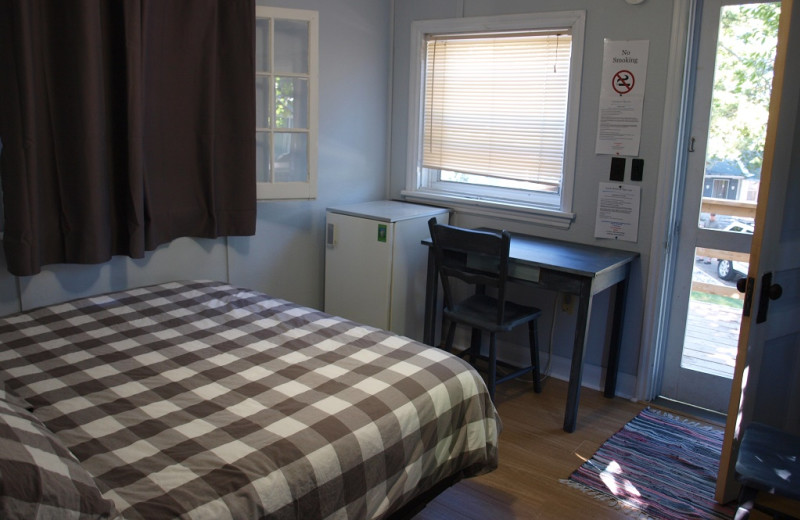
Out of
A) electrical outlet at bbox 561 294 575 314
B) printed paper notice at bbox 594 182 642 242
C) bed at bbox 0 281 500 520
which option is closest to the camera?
bed at bbox 0 281 500 520

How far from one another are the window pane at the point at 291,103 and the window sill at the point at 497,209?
3.21 ft

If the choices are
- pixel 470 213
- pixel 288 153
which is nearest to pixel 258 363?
pixel 288 153

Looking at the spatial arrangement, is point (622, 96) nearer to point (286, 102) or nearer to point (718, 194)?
point (718, 194)

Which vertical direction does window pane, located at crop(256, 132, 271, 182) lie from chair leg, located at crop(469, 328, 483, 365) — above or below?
above

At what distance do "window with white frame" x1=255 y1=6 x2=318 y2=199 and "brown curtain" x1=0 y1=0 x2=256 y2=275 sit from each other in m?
0.16

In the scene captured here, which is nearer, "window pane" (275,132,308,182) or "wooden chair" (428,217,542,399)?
"wooden chair" (428,217,542,399)

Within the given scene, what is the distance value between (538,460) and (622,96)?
189 cm

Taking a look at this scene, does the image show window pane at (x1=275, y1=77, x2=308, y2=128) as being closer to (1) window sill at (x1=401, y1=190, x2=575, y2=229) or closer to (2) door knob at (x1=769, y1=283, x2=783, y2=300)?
(1) window sill at (x1=401, y1=190, x2=575, y2=229)

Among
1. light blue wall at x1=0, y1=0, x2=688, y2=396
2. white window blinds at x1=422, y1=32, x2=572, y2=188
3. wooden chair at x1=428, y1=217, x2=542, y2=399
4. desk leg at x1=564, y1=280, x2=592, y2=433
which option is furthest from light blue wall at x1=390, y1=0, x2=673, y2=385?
desk leg at x1=564, y1=280, x2=592, y2=433

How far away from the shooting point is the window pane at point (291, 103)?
137 inches

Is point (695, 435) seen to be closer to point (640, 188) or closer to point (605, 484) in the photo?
point (605, 484)

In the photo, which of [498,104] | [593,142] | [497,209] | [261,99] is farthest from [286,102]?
[593,142]

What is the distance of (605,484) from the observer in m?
2.66

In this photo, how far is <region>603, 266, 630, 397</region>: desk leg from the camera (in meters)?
3.39
